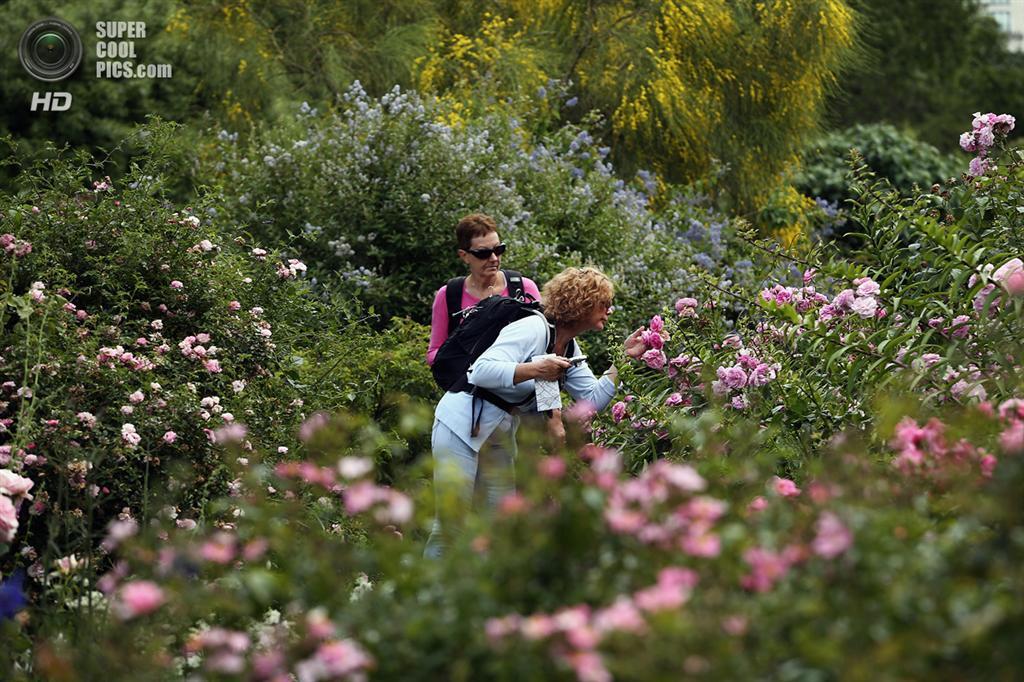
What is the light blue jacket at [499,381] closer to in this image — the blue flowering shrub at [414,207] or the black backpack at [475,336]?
the black backpack at [475,336]

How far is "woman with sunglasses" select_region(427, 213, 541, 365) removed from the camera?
568 centimetres

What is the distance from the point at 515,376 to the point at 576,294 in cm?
37

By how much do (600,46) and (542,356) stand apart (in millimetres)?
9490

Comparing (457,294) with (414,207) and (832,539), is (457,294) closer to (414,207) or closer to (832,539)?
(414,207)

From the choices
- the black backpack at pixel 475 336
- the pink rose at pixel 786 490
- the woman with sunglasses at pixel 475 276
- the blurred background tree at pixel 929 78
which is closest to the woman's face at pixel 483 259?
the woman with sunglasses at pixel 475 276

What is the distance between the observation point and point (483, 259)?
5699 mm

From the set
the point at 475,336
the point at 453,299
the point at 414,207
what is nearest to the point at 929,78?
the point at 414,207

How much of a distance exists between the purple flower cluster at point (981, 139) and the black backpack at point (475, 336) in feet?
6.16

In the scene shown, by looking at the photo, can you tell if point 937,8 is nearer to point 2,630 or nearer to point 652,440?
point 652,440

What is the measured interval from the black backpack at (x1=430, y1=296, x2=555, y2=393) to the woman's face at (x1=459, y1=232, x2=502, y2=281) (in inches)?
21.8

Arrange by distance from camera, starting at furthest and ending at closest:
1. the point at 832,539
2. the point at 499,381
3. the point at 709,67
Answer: the point at 709,67 → the point at 499,381 → the point at 832,539

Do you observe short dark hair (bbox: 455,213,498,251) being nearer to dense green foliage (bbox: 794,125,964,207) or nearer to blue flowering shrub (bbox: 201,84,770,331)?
blue flowering shrub (bbox: 201,84,770,331)

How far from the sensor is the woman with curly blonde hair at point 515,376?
15.7 feet

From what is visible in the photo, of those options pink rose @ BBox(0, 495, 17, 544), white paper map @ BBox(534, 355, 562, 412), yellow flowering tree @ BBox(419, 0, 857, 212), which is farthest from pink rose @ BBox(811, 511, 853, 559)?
yellow flowering tree @ BBox(419, 0, 857, 212)
